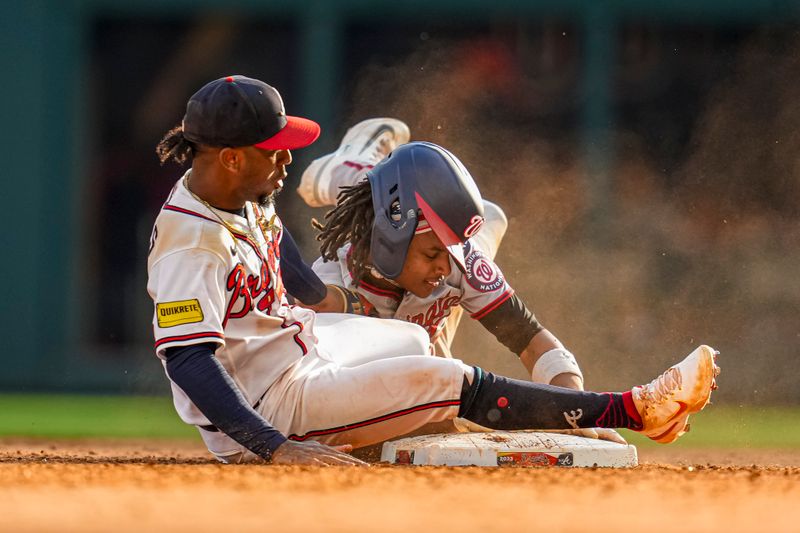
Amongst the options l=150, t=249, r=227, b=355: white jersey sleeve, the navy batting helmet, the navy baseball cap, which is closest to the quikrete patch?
l=150, t=249, r=227, b=355: white jersey sleeve

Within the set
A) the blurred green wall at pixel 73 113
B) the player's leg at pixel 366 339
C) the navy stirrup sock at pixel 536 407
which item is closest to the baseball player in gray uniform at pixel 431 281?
the player's leg at pixel 366 339

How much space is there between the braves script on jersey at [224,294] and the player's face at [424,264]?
1.41 feet

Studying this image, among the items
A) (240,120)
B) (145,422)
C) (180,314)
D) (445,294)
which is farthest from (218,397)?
(145,422)

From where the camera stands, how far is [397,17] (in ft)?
31.4

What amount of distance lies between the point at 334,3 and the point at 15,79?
247cm

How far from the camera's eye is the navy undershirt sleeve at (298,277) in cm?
418

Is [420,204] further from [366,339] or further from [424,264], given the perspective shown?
[366,339]

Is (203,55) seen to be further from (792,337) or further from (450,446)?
(450,446)

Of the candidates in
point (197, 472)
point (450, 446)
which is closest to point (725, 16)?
point (450, 446)

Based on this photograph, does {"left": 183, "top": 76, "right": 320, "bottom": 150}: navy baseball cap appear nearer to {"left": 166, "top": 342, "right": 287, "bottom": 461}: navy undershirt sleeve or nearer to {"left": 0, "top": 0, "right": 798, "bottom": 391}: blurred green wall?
{"left": 166, "top": 342, "right": 287, "bottom": 461}: navy undershirt sleeve

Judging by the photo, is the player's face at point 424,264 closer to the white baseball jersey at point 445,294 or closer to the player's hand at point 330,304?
the white baseball jersey at point 445,294

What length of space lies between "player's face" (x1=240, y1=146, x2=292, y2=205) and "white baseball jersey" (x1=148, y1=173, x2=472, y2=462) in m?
0.09

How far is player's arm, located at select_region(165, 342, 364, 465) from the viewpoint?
11.0 ft

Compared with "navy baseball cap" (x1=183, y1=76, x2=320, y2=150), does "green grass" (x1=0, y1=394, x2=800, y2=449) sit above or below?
below
